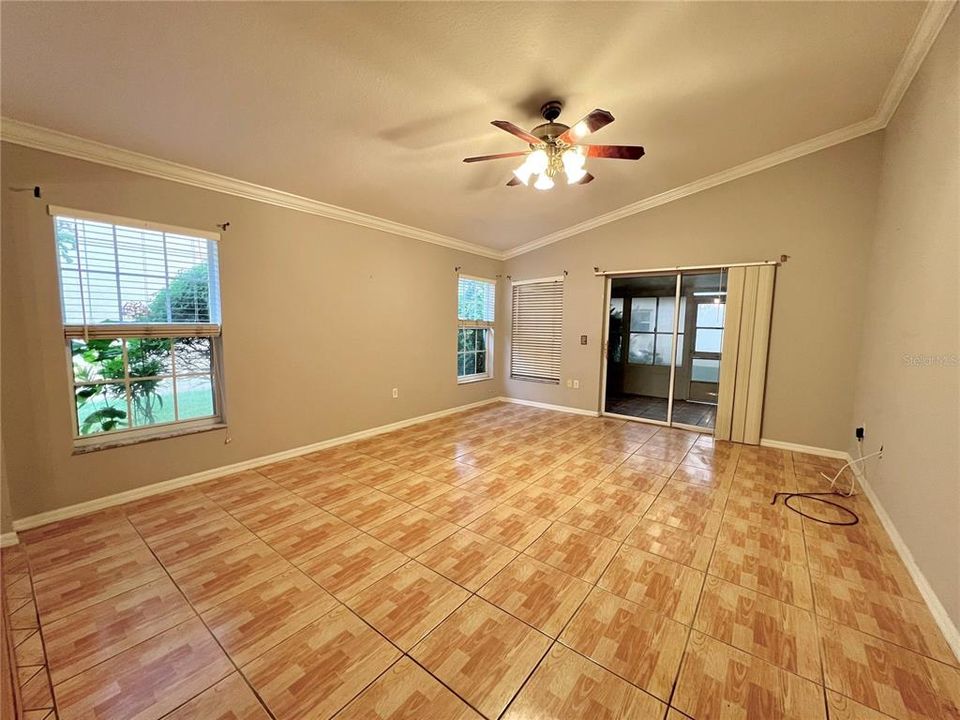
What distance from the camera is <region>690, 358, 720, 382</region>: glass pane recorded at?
5656mm

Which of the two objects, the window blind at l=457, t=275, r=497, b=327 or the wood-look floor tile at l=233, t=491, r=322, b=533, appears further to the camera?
the window blind at l=457, t=275, r=497, b=327

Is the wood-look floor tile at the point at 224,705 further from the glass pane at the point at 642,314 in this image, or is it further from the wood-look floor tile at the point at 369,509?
the glass pane at the point at 642,314

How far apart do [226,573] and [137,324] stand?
1.98 meters

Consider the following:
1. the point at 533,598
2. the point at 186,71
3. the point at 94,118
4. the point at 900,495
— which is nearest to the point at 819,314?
the point at 900,495

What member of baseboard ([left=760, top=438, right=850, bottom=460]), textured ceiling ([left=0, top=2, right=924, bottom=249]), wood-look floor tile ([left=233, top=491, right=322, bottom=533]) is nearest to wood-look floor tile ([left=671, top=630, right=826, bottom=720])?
wood-look floor tile ([left=233, top=491, right=322, bottom=533])

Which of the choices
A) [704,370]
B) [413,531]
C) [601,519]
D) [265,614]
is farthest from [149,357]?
[704,370]

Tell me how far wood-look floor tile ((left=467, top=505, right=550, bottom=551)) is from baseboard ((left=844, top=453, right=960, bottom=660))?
1.81 m

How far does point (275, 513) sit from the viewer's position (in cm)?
258

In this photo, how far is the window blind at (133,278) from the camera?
7.98 ft

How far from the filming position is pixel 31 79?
185 centimetres

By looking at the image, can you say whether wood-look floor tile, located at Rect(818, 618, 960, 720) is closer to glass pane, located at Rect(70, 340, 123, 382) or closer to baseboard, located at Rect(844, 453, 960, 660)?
baseboard, located at Rect(844, 453, 960, 660)

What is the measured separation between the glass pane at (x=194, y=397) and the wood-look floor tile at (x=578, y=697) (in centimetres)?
322

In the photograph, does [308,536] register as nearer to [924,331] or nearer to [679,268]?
[924,331]

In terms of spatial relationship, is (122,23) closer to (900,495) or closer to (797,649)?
(797,649)
